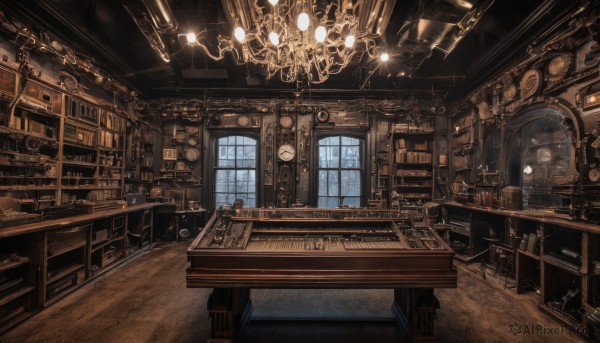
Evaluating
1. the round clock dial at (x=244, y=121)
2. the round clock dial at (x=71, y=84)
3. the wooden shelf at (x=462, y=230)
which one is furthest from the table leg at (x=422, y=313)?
the round clock dial at (x=71, y=84)

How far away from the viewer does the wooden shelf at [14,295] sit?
8.17 feet

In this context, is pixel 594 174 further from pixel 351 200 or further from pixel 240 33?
pixel 351 200

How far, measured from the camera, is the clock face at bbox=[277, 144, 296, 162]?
21.1 ft

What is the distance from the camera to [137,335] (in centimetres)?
247

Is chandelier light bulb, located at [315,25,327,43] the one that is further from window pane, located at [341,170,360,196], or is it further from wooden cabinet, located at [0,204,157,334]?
window pane, located at [341,170,360,196]

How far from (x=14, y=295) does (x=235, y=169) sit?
4.65m

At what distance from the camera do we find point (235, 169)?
6895mm

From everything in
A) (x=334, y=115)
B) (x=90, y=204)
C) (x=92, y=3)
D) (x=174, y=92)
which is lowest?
(x=90, y=204)

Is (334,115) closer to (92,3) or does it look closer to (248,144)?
(248,144)

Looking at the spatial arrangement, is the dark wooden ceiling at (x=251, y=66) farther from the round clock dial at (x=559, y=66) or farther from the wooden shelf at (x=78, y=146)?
the wooden shelf at (x=78, y=146)

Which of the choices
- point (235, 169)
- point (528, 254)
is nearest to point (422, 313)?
point (528, 254)

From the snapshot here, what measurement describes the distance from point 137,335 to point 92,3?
4.63m

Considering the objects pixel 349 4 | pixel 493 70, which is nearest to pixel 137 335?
pixel 349 4

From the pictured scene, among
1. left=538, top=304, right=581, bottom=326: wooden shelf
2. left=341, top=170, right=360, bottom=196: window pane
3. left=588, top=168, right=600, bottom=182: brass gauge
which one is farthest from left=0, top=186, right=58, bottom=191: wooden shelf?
left=588, top=168, right=600, bottom=182: brass gauge
